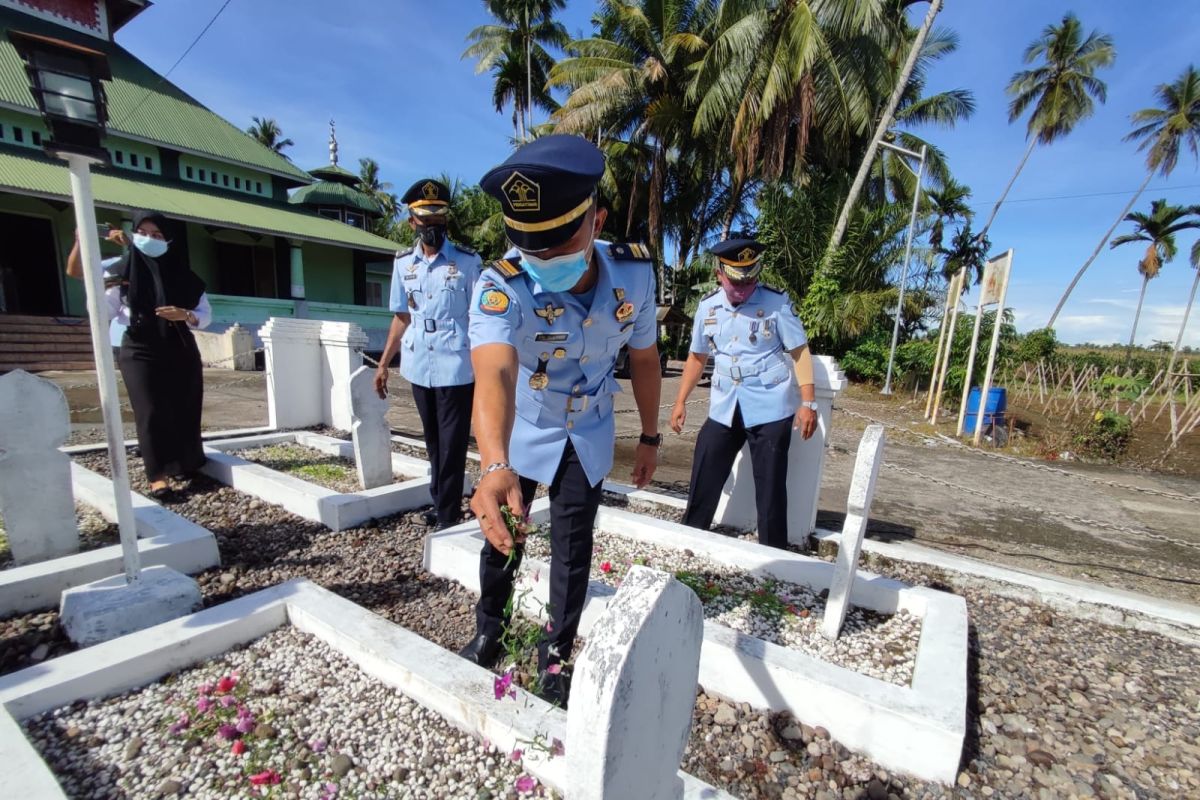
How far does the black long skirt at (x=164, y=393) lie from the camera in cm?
388

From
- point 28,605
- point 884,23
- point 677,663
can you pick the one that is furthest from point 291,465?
point 884,23

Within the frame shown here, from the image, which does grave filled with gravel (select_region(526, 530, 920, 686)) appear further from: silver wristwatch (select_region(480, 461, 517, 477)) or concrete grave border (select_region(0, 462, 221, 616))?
concrete grave border (select_region(0, 462, 221, 616))

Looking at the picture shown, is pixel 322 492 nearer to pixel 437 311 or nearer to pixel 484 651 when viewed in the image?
pixel 437 311

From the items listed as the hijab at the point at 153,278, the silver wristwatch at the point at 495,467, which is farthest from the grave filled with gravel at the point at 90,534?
the silver wristwatch at the point at 495,467

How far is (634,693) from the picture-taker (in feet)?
3.11

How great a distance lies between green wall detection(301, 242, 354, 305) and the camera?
17.7 m

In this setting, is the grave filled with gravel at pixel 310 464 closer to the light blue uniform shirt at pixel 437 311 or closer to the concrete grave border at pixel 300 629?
the light blue uniform shirt at pixel 437 311

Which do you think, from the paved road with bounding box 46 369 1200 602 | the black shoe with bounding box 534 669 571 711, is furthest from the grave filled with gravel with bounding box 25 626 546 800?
the paved road with bounding box 46 369 1200 602

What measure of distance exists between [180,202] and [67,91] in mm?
14851

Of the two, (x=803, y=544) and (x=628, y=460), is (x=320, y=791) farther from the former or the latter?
(x=628, y=460)

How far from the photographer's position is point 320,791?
1.56 meters

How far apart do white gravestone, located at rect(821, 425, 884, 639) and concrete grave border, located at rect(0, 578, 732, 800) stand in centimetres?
111

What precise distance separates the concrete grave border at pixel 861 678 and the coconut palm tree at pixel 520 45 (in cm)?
2259

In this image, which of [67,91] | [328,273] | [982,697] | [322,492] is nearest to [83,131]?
[67,91]
